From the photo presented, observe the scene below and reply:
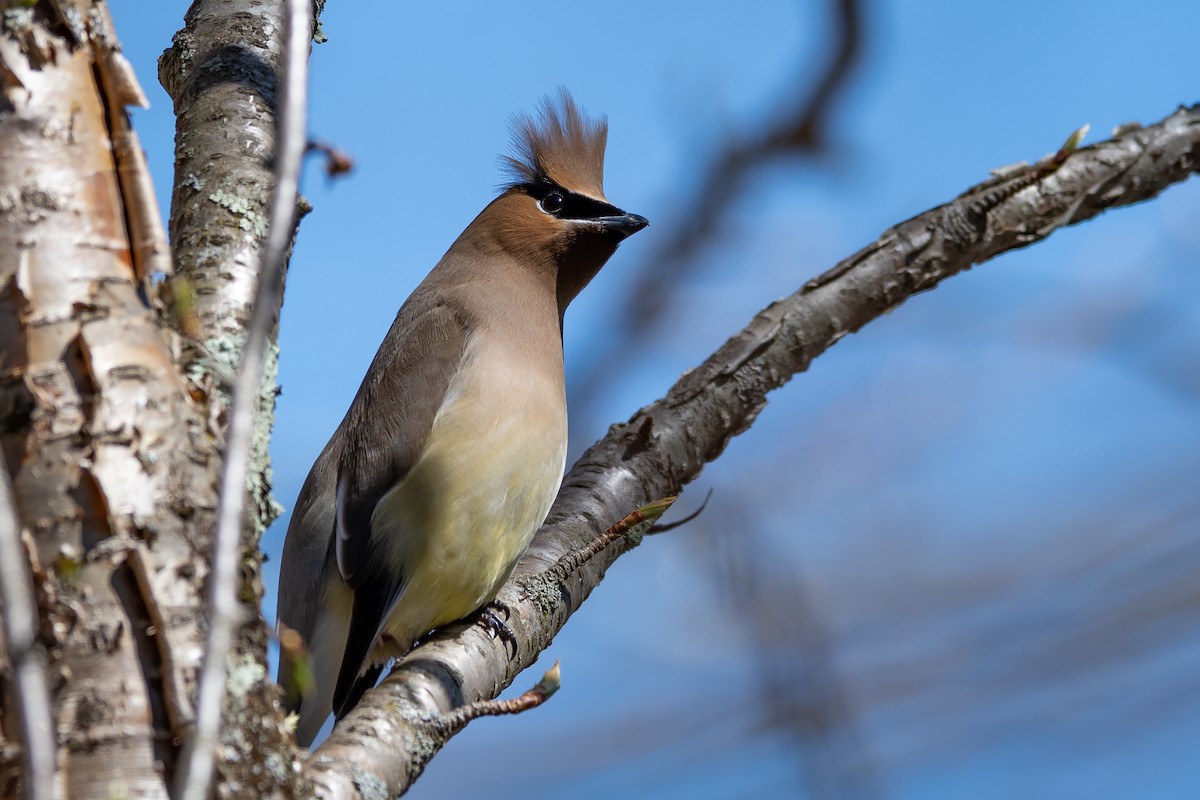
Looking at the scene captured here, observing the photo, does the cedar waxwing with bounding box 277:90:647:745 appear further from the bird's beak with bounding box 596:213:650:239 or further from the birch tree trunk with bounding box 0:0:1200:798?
the birch tree trunk with bounding box 0:0:1200:798

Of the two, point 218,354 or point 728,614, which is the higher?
point 728,614

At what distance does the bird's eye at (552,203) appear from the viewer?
4.51 metres

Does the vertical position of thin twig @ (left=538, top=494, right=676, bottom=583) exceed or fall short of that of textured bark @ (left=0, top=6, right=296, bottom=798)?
it exceeds it

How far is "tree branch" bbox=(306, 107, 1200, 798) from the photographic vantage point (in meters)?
3.62

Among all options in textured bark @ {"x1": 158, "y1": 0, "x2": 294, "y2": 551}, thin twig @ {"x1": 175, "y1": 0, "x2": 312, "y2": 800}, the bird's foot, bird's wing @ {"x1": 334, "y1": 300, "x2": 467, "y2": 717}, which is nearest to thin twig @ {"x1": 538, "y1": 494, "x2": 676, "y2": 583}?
the bird's foot

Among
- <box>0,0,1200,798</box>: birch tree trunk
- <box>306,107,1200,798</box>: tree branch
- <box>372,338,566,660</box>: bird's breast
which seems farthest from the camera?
<box>306,107,1200,798</box>: tree branch

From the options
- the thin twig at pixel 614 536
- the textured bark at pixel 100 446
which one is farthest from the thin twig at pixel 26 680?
the thin twig at pixel 614 536

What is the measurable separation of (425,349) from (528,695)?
1719 millimetres

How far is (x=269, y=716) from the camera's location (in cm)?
171

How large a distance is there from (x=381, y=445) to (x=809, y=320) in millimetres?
1343

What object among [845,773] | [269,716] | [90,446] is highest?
[845,773]

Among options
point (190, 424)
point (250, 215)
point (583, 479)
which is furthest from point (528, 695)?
point (583, 479)

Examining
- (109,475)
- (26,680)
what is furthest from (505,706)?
(26,680)

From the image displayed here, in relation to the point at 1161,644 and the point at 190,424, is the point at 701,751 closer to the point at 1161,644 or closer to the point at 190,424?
the point at 1161,644
